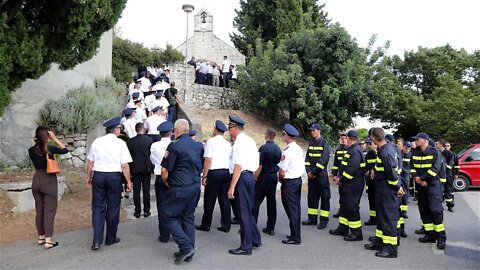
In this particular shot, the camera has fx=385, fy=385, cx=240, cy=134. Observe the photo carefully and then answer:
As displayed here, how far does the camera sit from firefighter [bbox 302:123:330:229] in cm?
754

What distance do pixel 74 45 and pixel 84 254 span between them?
411cm

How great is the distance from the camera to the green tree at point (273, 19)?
24.3 metres

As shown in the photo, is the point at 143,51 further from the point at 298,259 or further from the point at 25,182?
the point at 298,259

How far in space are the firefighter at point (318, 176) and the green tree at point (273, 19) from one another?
16293 millimetres

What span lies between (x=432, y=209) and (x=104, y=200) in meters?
5.22

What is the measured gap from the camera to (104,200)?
5.62 metres

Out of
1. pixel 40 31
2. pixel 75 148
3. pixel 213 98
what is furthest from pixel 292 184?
pixel 213 98

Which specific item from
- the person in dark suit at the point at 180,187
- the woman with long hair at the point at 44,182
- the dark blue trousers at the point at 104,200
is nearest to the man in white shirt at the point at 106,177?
the dark blue trousers at the point at 104,200

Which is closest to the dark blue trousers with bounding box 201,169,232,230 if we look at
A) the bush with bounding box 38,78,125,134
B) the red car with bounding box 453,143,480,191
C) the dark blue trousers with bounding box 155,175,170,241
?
the dark blue trousers with bounding box 155,175,170,241

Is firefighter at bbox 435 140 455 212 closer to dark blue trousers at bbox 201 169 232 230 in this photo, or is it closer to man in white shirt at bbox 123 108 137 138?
dark blue trousers at bbox 201 169 232 230

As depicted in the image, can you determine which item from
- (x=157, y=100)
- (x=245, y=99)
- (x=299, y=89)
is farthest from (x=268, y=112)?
(x=157, y=100)

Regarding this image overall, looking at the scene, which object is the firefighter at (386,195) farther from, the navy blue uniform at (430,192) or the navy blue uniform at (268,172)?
the navy blue uniform at (268,172)

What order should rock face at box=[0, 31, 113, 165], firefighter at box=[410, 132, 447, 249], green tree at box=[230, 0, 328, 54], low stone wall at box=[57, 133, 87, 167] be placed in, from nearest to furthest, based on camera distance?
firefighter at box=[410, 132, 447, 249]
rock face at box=[0, 31, 113, 165]
low stone wall at box=[57, 133, 87, 167]
green tree at box=[230, 0, 328, 54]

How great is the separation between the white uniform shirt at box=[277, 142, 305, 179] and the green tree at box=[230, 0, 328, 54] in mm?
17531
